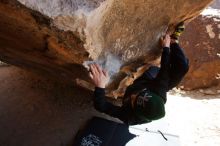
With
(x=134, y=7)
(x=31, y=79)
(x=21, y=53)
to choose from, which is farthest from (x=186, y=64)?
(x=31, y=79)

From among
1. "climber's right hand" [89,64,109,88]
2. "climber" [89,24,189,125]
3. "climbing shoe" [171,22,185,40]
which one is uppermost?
"climbing shoe" [171,22,185,40]

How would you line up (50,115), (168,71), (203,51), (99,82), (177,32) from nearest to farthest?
(99,82) < (168,71) < (177,32) < (50,115) < (203,51)

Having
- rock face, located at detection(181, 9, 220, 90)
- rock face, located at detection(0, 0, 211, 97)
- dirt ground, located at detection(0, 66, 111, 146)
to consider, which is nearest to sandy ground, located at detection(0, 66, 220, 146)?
dirt ground, located at detection(0, 66, 111, 146)

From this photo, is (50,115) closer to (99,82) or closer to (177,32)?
(99,82)

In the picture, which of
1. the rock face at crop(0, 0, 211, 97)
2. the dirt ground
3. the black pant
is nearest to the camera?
the rock face at crop(0, 0, 211, 97)

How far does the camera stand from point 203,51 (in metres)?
5.23

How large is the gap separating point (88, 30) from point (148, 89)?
67cm

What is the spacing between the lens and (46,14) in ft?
4.99

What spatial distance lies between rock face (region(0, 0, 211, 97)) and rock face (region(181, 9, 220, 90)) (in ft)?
8.58

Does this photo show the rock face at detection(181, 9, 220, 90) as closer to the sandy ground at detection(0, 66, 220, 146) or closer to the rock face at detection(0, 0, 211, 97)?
the sandy ground at detection(0, 66, 220, 146)

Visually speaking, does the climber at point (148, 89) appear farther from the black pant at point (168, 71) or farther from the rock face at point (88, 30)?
the rock face at point (88, 30)

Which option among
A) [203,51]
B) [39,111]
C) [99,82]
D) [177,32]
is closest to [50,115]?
[39,111]

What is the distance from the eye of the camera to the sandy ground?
3.01 m

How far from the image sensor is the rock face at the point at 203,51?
516cm
